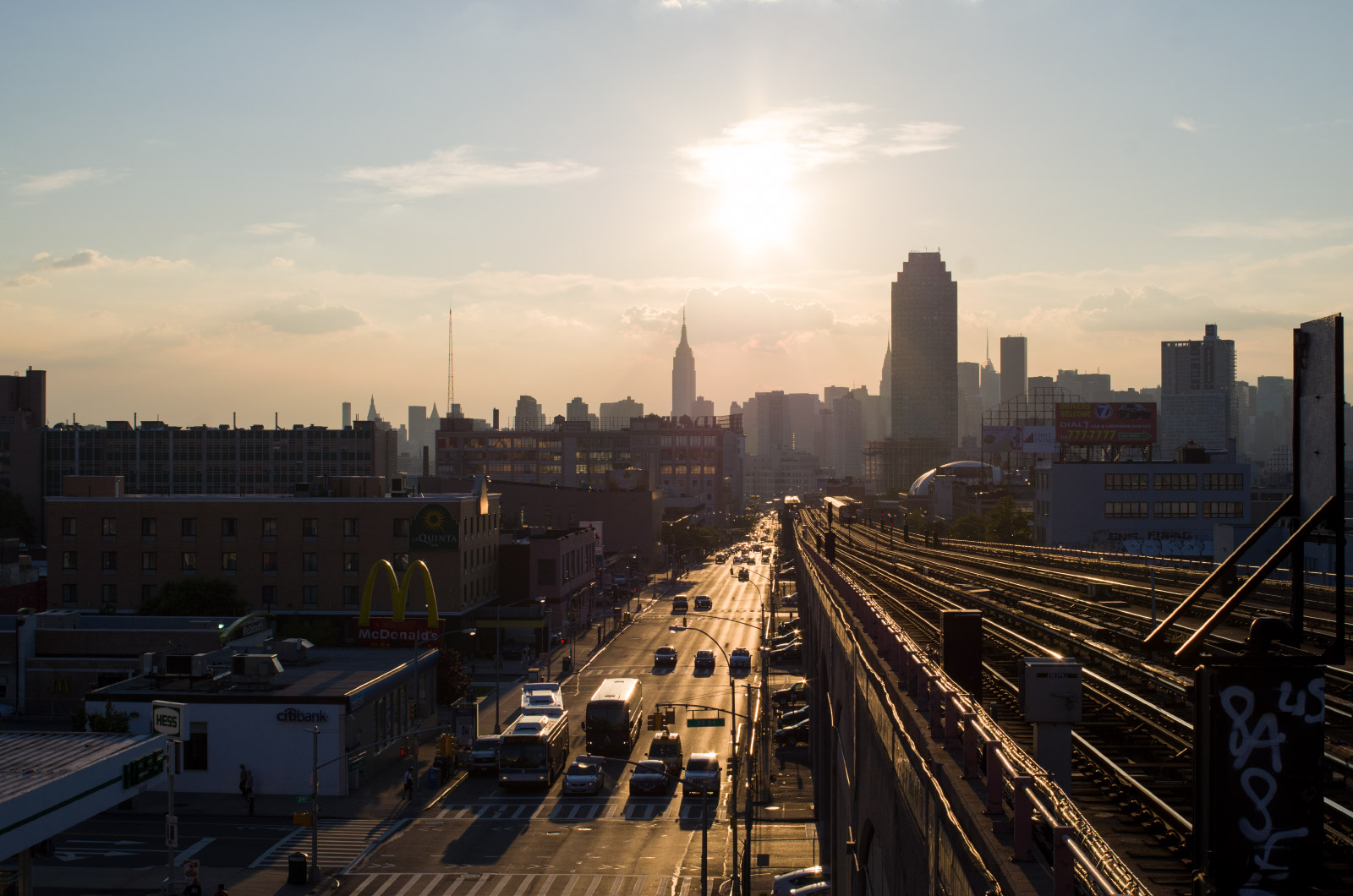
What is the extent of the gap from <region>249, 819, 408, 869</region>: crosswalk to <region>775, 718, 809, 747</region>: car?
2272cm

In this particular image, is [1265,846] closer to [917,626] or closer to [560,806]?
[917,626]

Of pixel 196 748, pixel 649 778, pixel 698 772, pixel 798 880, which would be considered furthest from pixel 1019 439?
pixel 798 880

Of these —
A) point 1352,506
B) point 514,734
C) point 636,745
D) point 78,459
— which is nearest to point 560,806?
point 514,734

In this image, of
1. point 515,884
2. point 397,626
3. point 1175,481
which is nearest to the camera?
point 515,884

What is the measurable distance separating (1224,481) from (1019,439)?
48.6 metres

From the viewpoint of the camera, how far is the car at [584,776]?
146ft

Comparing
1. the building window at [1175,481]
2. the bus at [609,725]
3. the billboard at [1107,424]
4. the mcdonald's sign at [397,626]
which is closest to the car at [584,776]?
the bus at [609,725]

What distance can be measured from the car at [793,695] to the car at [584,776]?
21196 millimetres

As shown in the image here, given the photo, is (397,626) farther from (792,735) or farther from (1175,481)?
(1175,481)

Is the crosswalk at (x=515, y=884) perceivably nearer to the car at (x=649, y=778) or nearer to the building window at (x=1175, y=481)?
the car at (x=649, y=778)

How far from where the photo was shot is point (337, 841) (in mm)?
38750

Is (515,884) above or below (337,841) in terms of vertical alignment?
above

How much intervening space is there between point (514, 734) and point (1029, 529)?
3405 inches

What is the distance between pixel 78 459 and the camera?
502ft
